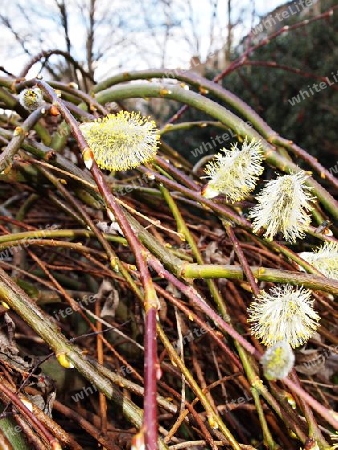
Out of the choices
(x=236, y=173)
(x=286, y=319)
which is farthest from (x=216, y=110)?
(x=286, y=319)

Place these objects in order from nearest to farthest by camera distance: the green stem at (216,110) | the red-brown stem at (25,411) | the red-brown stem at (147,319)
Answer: the red-brown stem at (147,319) < the red-brown stem at (25,411) < the green stem at (216,110)

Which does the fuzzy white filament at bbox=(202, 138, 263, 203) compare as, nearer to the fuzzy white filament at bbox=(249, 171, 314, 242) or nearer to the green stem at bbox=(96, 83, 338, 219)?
the fuzzy white filament at bbox=(249, 171, 314, 242)

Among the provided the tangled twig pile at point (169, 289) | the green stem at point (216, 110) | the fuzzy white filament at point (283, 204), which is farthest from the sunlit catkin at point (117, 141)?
the green stem at point (216, 110)

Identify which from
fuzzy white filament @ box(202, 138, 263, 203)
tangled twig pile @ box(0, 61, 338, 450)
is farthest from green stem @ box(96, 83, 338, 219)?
fuzzy white filament @ box(202, 138, 263, 203)

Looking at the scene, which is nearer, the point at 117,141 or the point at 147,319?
the point at 147,319

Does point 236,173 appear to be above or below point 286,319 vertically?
above

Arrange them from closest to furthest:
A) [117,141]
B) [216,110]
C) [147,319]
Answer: [147,319] → [117,141] → [216,110]

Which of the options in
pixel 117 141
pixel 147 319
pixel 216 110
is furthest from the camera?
pixel 216 110

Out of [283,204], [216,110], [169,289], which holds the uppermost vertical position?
[216,110]

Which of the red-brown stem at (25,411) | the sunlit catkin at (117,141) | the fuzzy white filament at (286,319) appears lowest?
the fuzzy white filament at (286,319)

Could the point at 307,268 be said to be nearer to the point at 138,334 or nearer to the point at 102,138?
the point at 102,138

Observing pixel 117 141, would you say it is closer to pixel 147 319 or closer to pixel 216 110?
pixel 147 319

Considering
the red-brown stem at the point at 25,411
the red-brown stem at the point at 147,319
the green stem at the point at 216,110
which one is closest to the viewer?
the red-brown stem at the point at 147,319

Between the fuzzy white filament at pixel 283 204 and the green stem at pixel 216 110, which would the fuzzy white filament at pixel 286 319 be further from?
the green stem at pixel 216 110
